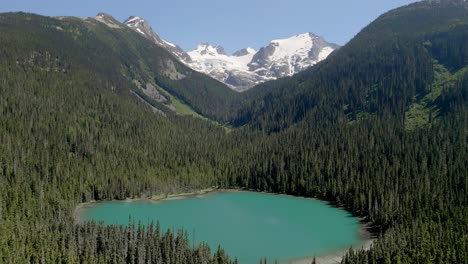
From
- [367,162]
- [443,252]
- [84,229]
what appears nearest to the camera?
[443,252]

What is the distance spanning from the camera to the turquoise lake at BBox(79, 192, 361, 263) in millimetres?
123625

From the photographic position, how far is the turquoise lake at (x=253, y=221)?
123625 millimetres

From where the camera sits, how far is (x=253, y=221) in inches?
6191

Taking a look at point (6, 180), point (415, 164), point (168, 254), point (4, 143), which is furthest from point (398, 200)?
point (4, 143)

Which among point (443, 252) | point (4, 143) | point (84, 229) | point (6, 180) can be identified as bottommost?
point (443, 252)

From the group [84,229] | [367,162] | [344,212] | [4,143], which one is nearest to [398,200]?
[344,212]

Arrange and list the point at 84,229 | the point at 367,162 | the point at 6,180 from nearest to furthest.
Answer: the point at 84,229 → the point at 6,180 → the point at 367,162

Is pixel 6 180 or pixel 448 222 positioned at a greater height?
pixel 6 180

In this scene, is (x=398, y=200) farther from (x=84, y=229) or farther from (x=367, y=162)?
(x=84, y=229)

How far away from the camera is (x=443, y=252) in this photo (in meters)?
101

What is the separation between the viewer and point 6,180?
162 meters

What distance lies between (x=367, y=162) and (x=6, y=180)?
13426 centimetres

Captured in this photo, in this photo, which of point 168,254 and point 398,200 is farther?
point 398,200

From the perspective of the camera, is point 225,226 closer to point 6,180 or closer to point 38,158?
point 6,180
